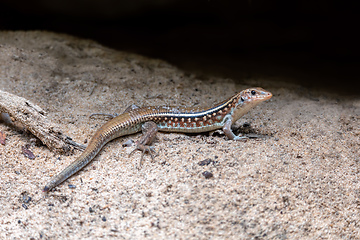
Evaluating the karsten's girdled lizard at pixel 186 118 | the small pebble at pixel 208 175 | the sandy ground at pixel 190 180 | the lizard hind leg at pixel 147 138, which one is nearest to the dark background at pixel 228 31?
the sandy ground at pixel 190 180

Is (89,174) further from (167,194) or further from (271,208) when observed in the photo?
(271,208)

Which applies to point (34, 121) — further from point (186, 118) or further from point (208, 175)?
point (208, 175)

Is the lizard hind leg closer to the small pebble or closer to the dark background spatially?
the small pebble

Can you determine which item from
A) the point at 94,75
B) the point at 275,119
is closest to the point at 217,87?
the point at 275,119

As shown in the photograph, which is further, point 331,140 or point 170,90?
point 170,90

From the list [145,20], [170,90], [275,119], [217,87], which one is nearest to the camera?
[275,119]
